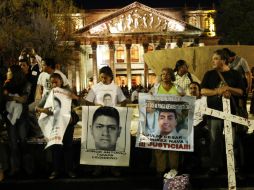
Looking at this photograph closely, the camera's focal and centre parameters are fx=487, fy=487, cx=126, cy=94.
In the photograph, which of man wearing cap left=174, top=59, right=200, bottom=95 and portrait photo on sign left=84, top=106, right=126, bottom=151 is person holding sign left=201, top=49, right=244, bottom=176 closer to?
man wearing cap left=174, top=59, right=200, bottom=95

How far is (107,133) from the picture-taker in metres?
7.55

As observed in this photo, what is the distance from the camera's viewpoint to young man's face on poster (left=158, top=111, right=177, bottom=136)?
7254 mm

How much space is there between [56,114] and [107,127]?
0.82 metres

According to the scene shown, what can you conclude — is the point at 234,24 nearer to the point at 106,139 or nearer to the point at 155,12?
the point at 155,12

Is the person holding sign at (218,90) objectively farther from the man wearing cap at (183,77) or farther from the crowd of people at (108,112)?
the man wearing cap at (183,77)

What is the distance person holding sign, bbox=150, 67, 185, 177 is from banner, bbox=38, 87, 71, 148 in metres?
1.37

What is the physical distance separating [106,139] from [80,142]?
71 centimetres

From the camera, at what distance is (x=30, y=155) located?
788 cm

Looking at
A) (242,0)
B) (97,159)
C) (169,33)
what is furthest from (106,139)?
(169,33)

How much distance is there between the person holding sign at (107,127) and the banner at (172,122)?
0.58m

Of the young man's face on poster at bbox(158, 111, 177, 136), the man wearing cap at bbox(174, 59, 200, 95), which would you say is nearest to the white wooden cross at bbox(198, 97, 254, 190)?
the young man's face on poster at bbox(158, 111, 177, 136)

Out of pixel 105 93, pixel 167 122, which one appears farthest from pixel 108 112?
pixel 167 122

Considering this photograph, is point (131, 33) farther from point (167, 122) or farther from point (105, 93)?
point (167, 122)

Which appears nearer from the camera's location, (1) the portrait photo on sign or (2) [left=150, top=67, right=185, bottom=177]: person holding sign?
(2) [left=150, top=67, right=185, bottom=177]: person holding sign
